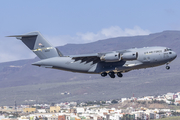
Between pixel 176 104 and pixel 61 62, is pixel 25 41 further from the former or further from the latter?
pixel 176 104

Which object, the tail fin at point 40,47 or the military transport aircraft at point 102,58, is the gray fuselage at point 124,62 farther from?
the tail fin at point 40,47

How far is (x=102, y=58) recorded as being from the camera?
32062 mm

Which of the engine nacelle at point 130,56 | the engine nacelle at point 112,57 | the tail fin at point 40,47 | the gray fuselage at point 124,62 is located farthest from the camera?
the tail fin at point 40,47

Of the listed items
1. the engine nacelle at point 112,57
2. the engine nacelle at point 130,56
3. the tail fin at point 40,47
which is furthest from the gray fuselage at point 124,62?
the engine nacelle at point 112,57

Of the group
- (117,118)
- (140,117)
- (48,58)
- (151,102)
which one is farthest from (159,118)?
(48,58)

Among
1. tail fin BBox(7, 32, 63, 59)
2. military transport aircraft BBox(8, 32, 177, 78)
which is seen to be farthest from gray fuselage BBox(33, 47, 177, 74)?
tail fin BBox(7, 32, 63, 59)

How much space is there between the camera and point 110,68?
32.8m

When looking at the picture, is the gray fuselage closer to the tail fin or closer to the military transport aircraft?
the military transport aircraft

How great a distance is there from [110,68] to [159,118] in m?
79.1

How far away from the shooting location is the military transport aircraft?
103 feet

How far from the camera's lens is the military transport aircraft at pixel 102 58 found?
103 feet

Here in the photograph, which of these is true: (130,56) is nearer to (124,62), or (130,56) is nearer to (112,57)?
(124,62)

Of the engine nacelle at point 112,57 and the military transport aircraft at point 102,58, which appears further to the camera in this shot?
the engine nacelle at point 112,57

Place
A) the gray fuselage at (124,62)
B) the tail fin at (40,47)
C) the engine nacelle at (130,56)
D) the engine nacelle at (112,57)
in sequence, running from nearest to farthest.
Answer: the engine nacelle at (130,56) → the gray fuselage at (124,62) → the engine nacelle at (112,57) → the tail fin at (40,47)
